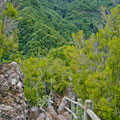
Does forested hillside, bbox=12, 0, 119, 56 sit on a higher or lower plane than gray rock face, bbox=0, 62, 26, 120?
higher

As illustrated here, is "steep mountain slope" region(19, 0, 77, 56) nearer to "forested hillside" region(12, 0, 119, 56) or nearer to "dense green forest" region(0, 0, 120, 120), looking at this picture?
"forested hillside" region(12, 0, 119, 56)

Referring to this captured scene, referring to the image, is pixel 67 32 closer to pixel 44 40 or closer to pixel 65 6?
pixel 44 40

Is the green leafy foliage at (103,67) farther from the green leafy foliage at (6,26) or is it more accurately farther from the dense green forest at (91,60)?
the green leafy foliage at (6,26)

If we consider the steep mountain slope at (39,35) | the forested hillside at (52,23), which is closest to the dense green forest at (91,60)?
the forested hillside at (52,23)

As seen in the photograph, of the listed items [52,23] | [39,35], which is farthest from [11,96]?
[52,23]

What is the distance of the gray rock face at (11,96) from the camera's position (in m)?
2.70

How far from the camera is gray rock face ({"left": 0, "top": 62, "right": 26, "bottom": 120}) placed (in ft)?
8.86

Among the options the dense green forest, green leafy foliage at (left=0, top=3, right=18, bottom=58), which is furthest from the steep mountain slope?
green leafy foliage at (left=0, top=3, right=18, bottom=58)

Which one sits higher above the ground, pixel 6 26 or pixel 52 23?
pixel 52 23

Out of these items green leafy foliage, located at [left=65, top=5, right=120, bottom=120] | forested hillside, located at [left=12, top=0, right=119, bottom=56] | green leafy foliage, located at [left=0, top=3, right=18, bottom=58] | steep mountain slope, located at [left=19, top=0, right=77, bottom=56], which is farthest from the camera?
forested hillside, located at [left=12, top=0, right=119, bottom=56]

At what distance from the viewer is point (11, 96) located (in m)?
2.93

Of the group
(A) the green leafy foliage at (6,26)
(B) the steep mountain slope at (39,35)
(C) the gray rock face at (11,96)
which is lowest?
(C) the gray rock face at (11,96)

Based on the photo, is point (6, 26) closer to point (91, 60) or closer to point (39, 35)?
point (91, 60)

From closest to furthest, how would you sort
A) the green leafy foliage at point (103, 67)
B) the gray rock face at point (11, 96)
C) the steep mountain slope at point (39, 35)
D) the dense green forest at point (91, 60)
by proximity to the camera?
the gray rock face at point (11, 96), the dense green forest at point (91, 60), the green leafy foliage at point (103, 67), the steep mountain slope at point (39, 35)
